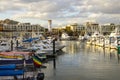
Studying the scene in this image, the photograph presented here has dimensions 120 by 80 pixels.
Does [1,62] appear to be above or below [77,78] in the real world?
above

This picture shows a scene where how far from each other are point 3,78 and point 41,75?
144 inches

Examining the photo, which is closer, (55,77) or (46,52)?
(55,77)

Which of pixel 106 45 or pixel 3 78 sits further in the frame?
pixel 106 45

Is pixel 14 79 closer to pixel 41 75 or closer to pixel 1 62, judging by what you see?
pixel 41 75

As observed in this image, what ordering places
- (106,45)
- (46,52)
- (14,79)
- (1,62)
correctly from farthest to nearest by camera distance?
(106,45) → (46,52) → (1,62) → (14,79)

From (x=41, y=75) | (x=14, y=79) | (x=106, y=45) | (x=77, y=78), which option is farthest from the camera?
(x=106, y=45)

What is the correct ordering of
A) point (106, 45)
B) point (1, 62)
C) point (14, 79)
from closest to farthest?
point (14, 79) → point (1, 62) → point (106, 45)

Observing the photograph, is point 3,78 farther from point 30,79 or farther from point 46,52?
point 46,52

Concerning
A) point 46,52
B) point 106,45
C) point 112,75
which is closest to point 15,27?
point 106,45

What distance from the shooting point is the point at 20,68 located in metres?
25.7

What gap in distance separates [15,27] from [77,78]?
16967 centimetres

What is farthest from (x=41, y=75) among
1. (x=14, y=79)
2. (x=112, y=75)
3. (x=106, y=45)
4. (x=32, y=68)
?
(x=106, y=45)

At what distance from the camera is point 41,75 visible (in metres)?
26.9

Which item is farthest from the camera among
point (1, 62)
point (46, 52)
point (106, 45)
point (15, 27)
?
point (15, 27)
